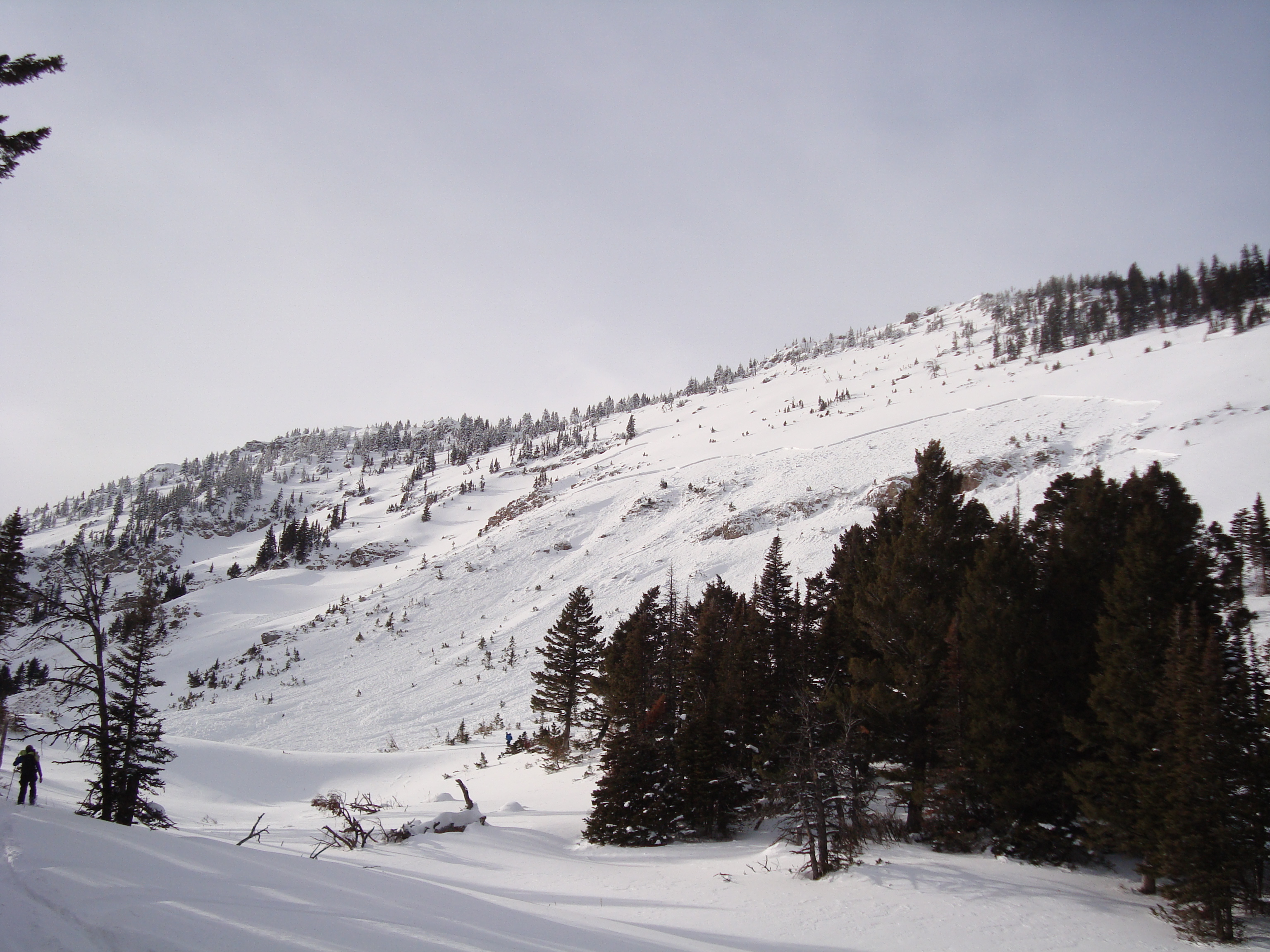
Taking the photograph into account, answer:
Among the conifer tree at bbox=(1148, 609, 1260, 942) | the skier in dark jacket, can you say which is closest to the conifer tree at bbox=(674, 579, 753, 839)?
the conifer tree at bbox=(1148, 609, 1260, 942)

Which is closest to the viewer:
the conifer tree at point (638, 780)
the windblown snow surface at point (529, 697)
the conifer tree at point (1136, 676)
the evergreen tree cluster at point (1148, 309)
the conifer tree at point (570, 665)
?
the windblown snow surface at point (529, 697)

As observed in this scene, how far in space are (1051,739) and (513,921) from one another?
12823 mm

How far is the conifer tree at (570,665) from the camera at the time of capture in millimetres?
29125

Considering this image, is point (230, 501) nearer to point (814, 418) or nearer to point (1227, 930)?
point (814, 418)

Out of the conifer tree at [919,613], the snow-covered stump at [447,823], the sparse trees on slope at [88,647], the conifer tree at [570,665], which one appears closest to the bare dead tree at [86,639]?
the sparse trees on slope at [88,647]

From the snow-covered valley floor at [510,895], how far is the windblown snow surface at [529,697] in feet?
0.18

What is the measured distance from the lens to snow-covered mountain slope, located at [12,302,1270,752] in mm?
35219

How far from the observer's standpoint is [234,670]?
45.3 metres

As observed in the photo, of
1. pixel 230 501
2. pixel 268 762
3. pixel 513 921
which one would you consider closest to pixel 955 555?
pixel 513 921

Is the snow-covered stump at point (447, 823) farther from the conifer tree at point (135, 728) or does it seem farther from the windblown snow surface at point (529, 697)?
the conifer tree at point (135, 728)

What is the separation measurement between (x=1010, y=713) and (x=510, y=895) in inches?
455

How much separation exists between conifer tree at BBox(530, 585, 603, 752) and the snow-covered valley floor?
8910 mm

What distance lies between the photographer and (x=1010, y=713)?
43.8 feet

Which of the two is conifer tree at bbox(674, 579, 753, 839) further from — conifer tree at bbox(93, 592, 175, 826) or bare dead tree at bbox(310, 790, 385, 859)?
conifer tree at bbox(93, 592, 175, 826)
